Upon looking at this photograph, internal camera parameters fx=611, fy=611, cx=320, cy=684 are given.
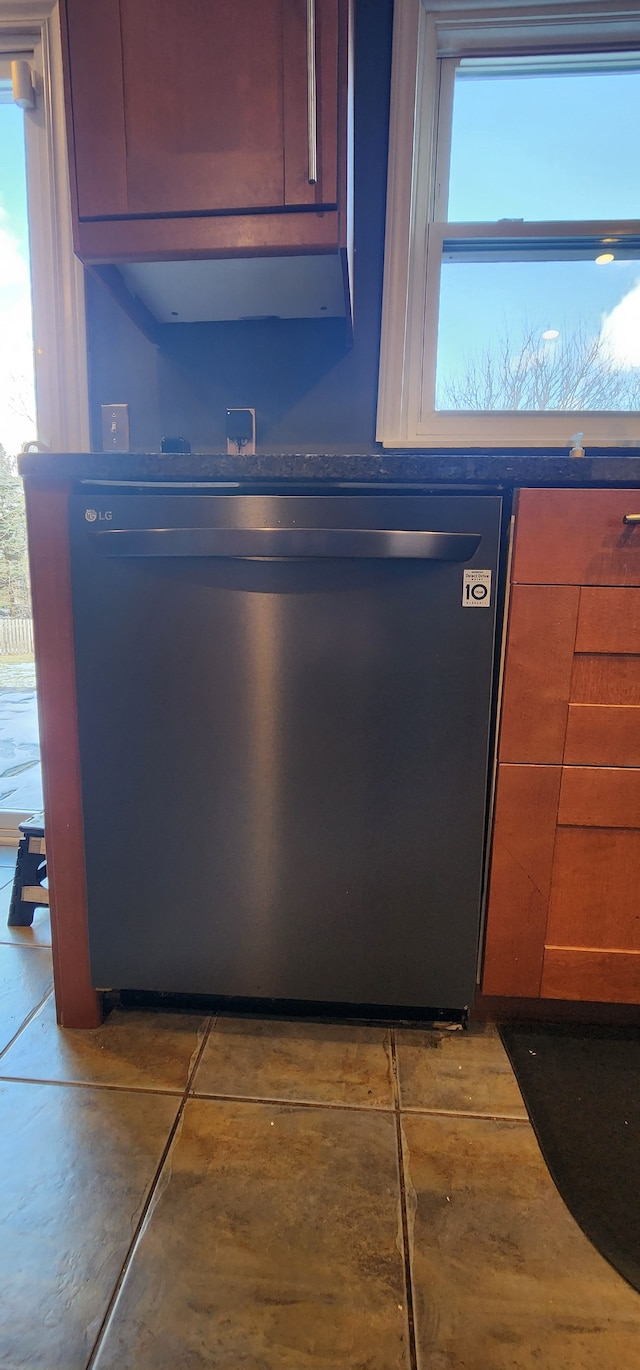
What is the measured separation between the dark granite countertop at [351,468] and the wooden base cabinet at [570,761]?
29 millimetres

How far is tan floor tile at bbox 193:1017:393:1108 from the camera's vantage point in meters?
0.98

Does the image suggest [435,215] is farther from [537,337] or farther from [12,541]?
[12,541]

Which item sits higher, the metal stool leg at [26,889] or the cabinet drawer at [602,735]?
the cabinet drawer at [602,735]

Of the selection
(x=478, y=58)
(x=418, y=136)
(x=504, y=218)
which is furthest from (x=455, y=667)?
(x=478, y=58)

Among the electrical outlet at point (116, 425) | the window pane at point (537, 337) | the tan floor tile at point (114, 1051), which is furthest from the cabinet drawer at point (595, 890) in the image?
the electrical outlet at point (116, 425)

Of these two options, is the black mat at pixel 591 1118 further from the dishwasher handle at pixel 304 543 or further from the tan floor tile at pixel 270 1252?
the dishwasher handle at pixel 304 543

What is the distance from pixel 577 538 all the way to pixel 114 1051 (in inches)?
45.4

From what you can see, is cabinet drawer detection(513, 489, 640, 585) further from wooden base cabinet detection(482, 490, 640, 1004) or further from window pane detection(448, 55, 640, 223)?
window pane detection(448, 55, 640, 223)

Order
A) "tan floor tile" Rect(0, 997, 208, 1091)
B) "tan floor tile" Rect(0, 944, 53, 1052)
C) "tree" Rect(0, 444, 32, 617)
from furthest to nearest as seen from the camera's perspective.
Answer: "tree" Rect(0, 444, 32, 617) < "tan floor tile" Rect(0, 944, 53, 1052) < "tan floor tile" Rect(0, 997, 208, 1091)

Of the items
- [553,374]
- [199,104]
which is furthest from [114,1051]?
[553,374]

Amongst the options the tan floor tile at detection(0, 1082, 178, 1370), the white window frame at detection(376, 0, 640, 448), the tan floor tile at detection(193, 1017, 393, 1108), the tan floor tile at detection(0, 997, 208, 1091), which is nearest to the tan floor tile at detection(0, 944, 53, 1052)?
the tan floor tile at detection(0, 997, 208, 1091)

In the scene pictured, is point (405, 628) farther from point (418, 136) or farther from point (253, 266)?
point (418, 136)

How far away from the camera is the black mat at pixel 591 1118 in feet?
2.61

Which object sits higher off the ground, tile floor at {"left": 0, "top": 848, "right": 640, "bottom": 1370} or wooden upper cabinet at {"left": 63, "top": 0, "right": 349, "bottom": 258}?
wooden upper cabinet at {"left": 63, "top": 0, "right": 349, "bottom": 258}
